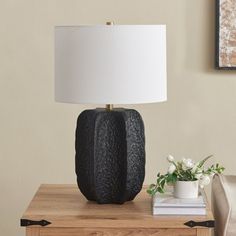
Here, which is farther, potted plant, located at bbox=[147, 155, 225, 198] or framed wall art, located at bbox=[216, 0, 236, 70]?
framed wall art, located at bbox=[216, 0, 236, 70]

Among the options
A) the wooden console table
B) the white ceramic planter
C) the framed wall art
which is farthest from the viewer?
the framed wall art

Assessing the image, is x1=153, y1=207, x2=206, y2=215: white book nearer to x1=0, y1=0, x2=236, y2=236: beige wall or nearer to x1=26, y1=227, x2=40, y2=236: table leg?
x1=26, y1=227, x2=40, y2=236: table leg

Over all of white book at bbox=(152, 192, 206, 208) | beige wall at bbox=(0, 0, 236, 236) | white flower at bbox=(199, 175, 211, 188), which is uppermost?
beige wall at bbox=(0, 0, 236, 236)

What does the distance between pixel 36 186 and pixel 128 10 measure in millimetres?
896

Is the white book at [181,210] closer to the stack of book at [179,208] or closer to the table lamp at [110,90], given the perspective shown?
the stack of book at [179,208]

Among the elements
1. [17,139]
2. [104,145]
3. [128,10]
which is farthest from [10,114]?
[104,145]

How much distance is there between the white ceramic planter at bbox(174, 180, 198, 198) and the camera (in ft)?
8.87

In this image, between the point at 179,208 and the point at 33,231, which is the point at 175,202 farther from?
the point at 33,231

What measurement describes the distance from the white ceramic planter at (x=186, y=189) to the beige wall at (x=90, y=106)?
0.83m

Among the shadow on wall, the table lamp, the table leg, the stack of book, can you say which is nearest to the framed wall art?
the shadow on wall

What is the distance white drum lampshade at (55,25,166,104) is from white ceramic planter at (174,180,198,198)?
12.3 inches

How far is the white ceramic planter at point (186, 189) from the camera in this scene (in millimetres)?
2705

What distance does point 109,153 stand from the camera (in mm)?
2740

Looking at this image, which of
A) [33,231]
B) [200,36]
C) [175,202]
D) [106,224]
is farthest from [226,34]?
[33,231]
